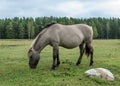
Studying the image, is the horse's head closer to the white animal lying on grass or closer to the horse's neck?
the horse's neck

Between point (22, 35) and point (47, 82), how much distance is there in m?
87.6

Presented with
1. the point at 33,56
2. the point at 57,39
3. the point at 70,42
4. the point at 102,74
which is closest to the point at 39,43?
the point at 33,56

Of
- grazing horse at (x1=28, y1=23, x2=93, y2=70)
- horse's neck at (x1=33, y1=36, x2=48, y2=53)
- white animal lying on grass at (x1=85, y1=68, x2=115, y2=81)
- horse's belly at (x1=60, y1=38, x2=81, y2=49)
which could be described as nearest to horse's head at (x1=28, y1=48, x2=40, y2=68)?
grazing horse at (x1=28, y1=23, x2=93, y2=70)

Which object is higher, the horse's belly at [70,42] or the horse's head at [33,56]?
the horse's belly at [70,42]

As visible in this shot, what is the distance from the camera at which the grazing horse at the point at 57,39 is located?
13.7 metres

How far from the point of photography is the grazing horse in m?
13.7

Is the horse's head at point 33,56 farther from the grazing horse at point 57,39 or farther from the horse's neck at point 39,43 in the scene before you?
the horse's neck at point 39,43

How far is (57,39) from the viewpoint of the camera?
45.6 feet

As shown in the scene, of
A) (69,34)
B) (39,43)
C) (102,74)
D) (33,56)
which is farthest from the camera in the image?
(69,34)

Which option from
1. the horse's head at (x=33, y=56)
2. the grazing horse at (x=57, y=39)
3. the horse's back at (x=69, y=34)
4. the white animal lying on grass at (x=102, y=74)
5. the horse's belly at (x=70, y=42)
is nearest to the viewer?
the white animal lying on grass at (x=102, y=74)

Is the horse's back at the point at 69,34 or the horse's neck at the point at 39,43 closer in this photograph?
the horse's neck at the point at 39,43

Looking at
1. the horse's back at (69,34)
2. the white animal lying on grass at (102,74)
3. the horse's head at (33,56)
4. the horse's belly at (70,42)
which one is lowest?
the white animal lying on grass at (102,74)

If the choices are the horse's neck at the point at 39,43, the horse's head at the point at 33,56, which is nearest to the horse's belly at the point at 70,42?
the horse's neck at the point at 39,43

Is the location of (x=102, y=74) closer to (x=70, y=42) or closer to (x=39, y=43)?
(x=70, y=42)
